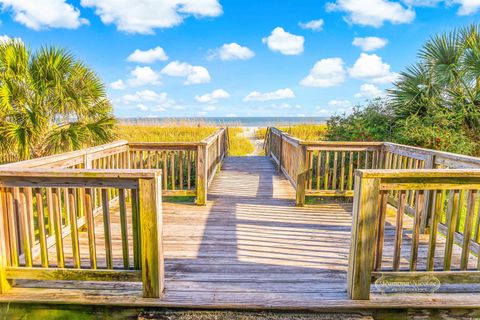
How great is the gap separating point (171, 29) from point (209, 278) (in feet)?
64.2

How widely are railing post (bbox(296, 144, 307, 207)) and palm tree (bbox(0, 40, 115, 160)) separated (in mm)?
3578

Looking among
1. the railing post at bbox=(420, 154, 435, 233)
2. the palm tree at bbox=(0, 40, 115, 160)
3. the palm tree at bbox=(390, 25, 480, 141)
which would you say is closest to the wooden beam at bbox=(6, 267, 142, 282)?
the palm tree at bbox=(0, 40, 115, 160)

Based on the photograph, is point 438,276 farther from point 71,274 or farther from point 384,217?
point 71,274

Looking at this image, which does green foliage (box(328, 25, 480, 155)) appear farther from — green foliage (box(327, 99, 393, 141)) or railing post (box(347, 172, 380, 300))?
railing post (box(347, 172, 380, 300))

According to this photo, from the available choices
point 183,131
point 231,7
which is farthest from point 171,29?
point 183,131

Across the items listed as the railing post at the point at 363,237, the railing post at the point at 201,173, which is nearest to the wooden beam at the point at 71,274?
the railing post at the point at 363,237

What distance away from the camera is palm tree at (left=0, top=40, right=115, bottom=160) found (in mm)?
4496

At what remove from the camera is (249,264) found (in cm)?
267

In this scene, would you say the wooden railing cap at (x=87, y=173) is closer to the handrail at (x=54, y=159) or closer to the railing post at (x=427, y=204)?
the handrail at (x=54, y=159)

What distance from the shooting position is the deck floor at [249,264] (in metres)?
2.09

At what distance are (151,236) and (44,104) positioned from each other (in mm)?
4207

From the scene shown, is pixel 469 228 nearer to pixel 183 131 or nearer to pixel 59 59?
pixel 59 59

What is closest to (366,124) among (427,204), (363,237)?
(427,204)

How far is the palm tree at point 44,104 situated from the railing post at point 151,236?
346 cm
